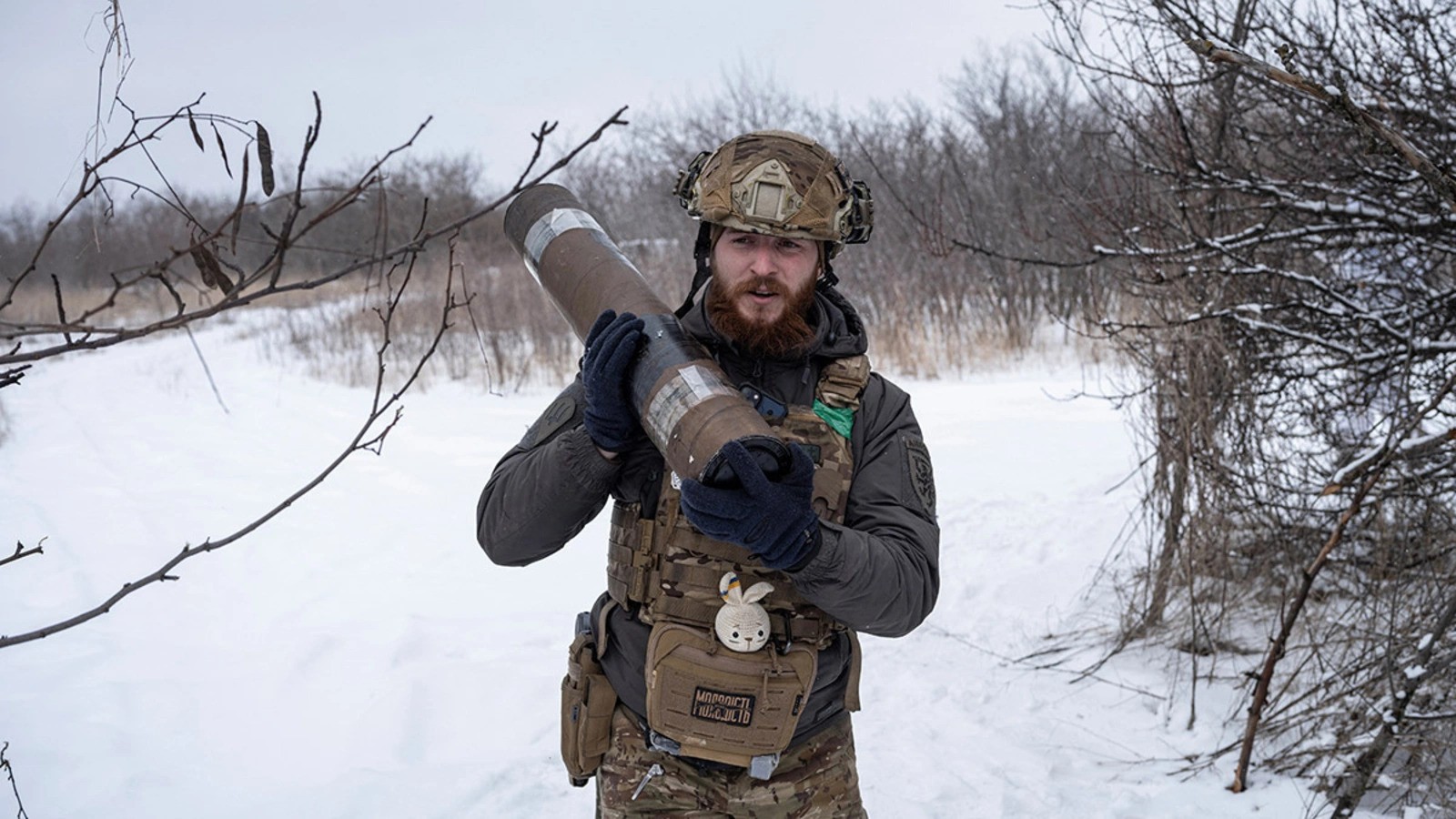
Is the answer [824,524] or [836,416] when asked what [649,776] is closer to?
[824,524]

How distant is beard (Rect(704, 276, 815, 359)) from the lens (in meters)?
2.32

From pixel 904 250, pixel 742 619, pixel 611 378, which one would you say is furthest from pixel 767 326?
pixel 904 250

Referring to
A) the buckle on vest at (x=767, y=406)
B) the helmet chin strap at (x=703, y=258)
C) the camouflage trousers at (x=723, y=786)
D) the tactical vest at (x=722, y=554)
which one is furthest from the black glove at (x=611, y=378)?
the camouflage trousers at (x=723, y=786)

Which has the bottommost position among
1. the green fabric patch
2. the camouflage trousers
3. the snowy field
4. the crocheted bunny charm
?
the snowy field

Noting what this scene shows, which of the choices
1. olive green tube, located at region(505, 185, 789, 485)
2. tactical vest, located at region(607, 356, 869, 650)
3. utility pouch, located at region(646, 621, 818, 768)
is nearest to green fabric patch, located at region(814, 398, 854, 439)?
tactical vest, located at region(607, 356, 869, 650)

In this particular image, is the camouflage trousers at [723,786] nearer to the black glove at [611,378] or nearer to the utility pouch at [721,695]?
the utility pouch at [721,695]

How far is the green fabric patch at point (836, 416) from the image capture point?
2281 mm

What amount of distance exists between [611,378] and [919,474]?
725mm

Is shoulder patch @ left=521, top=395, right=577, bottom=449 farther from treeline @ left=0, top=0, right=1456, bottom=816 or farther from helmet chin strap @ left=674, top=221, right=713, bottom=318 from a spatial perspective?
treeline @ left=0, top=0, right=1456, bottom=816

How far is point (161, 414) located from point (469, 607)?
6803 mm

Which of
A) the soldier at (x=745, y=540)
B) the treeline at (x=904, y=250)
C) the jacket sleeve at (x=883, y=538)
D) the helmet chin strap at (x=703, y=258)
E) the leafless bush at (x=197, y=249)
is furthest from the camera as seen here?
the treeline at (x=904, y=250)

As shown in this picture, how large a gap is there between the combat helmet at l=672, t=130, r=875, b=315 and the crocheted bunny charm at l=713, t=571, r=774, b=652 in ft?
2.23

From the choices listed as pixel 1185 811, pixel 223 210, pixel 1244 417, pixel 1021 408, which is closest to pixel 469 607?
pixel 223 210

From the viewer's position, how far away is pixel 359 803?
12.1 ft
